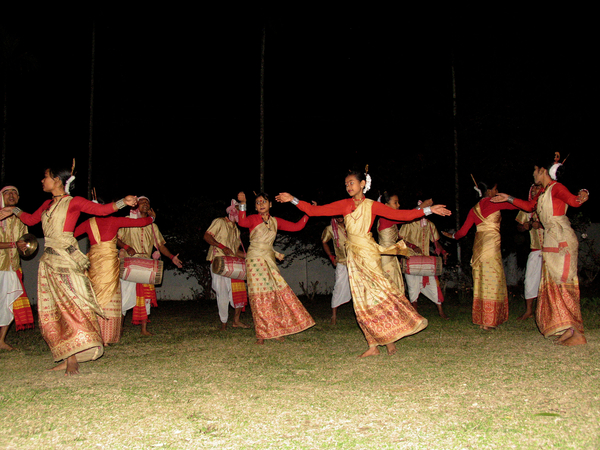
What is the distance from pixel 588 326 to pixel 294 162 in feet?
40.8

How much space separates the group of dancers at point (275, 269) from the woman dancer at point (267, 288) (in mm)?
12

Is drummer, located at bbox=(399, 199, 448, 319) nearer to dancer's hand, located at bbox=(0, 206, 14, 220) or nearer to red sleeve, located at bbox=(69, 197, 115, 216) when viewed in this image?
red sleeve, located at bbox=(69, 197, 115, 216)

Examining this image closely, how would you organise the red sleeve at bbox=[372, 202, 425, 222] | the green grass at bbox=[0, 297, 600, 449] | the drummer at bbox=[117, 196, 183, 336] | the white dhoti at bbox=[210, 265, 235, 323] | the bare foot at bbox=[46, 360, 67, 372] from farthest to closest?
the white dhoti at bbox=[210, 265, 235, 323]
the drummer at bbox=[117, 196, 183, 336]
the red sleeve at bbox=[372, 202, 425, 222]
the bare foot at bbox=[46, 360, 67, 372]
the green grass at bbox=[0, 297, 600, 449]

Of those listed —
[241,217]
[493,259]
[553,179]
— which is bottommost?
[493,259]

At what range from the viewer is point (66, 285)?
186 inches

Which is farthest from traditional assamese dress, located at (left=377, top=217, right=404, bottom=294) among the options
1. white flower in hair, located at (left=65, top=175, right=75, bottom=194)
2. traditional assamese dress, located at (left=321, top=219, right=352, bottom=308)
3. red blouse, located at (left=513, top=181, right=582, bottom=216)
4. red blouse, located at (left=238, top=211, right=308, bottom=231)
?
white flower in hair, located at (left=65, top=175, right=75, bottom=194)

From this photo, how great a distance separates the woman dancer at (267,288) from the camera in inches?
243

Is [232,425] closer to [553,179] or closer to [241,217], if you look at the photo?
[241,217]

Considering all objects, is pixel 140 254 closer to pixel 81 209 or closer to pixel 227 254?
pixel 227 254

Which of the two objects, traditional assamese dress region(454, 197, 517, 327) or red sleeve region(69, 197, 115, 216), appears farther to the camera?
traditional assamese dress region(454, 197, 517, 327)

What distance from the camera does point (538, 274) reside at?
785 centimetres

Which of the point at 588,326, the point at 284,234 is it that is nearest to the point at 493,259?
the point at 588,326

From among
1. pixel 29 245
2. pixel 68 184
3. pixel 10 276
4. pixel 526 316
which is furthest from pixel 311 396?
pixel 526 316

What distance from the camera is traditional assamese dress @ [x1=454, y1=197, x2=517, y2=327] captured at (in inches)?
262
